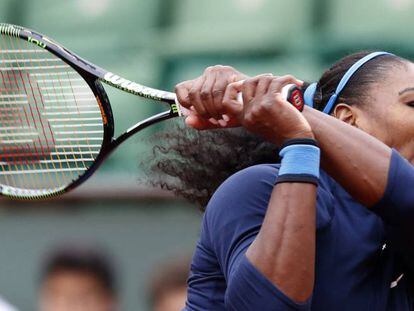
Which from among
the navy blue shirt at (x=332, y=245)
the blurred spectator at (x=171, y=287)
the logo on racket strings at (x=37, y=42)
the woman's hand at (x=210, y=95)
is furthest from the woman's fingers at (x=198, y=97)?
the blurred spectator at (x=171, y=287)

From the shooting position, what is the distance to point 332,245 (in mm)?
2029

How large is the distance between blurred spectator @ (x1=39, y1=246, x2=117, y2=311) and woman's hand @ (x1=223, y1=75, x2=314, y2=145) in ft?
7.18

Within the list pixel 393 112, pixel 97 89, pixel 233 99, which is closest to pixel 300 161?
pixel 233 99

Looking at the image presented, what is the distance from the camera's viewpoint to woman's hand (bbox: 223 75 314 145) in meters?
1.98

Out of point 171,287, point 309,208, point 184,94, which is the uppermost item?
point 184,94

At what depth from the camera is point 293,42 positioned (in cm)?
466

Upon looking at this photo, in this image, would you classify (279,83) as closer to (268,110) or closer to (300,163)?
(268,110)

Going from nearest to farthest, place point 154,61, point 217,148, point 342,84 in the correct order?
point 342,84, point 217,148, point 154,61

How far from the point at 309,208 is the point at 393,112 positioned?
376 millimetres

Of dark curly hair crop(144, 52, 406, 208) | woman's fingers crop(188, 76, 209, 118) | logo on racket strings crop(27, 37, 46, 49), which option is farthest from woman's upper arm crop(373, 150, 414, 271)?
logo on racket strings crop(27, 37, 46, 49)

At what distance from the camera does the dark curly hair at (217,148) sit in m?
Answer: 2.26

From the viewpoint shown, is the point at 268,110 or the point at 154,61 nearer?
the point at 268,110

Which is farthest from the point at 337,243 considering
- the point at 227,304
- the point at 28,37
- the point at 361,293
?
the point at 28,37

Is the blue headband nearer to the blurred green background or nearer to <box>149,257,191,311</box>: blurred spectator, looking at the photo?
<box>149,257,191,311</box>: blurred spectator
